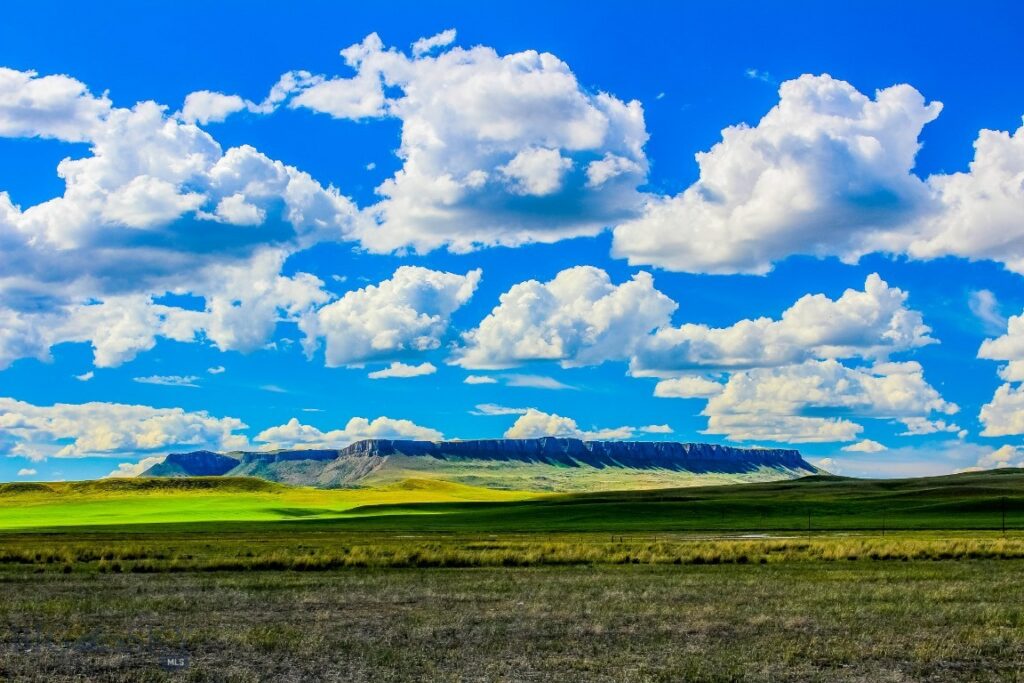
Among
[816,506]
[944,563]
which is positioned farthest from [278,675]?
[816,506]

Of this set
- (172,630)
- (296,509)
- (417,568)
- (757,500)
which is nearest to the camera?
(172,630)

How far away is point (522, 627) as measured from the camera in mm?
26875

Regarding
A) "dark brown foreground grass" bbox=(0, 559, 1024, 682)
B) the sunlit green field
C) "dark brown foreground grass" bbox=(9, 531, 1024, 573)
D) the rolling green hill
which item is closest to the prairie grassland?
"dark brown foreground grass" bbox=(9, 531, 1024, 573)

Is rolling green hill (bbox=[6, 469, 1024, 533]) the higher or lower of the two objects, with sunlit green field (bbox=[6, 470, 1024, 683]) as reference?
lower

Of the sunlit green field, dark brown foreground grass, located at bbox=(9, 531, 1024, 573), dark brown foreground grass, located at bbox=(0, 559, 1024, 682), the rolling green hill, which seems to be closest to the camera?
dark brown foreground grass, located at bbox=(0, 559, 1024, 682)

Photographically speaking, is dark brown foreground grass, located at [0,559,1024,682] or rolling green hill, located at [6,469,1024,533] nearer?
dark brown foreground grass, located at [0,559,1024,682]

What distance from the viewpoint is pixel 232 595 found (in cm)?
3497

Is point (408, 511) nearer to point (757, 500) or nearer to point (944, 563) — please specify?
point (757, 500)

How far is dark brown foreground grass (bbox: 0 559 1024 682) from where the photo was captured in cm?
2103

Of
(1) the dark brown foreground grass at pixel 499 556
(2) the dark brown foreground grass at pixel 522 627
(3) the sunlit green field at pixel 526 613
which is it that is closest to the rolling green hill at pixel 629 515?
(1) the dark brown foreground grass at pixel 499 556

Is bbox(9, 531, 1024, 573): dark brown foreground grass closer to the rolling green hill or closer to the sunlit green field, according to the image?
the sunlit green field

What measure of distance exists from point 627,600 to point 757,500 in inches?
4331

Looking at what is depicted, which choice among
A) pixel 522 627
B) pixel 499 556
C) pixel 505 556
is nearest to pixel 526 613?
pixel 522 627

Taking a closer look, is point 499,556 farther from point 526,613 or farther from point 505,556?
point 526,613
